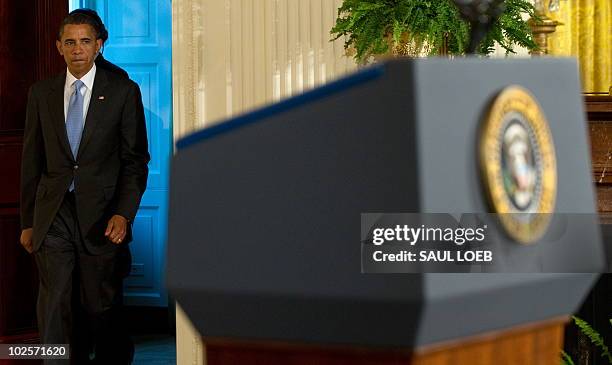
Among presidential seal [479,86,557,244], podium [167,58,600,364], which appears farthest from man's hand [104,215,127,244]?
presidential seal [479,86,557,244]

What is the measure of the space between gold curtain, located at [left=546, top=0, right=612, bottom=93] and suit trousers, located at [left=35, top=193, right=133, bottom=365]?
230 cm

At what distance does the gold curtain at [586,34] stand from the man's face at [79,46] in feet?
Answer: 7.09

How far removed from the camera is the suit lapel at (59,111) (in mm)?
5289

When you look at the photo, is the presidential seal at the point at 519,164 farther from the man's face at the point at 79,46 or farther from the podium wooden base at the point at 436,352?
the man's face at the point at 79,46

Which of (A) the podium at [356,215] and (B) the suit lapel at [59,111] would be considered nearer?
(A) the podium at [356,215]

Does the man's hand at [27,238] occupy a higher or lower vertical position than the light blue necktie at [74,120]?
lower

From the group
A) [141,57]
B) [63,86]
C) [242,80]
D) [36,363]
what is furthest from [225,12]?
[141,57]

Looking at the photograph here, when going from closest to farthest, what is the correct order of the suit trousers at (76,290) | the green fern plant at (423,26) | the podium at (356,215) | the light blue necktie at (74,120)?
the podium at (356,215)
the green fern plant at (423,26)
the suit trousers at (76,290)
the light blue necktie at (74,120)

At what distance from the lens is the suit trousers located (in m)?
5.20

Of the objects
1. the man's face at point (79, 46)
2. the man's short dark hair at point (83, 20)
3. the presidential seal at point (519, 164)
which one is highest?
the man's short dark hair at point (83, 20)

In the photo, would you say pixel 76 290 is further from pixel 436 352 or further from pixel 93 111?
pixel 436 352

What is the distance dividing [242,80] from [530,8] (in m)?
1.69

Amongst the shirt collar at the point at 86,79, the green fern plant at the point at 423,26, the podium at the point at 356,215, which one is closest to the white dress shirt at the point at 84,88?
the shirt collar at the point at 86,79

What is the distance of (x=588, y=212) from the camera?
140cm
